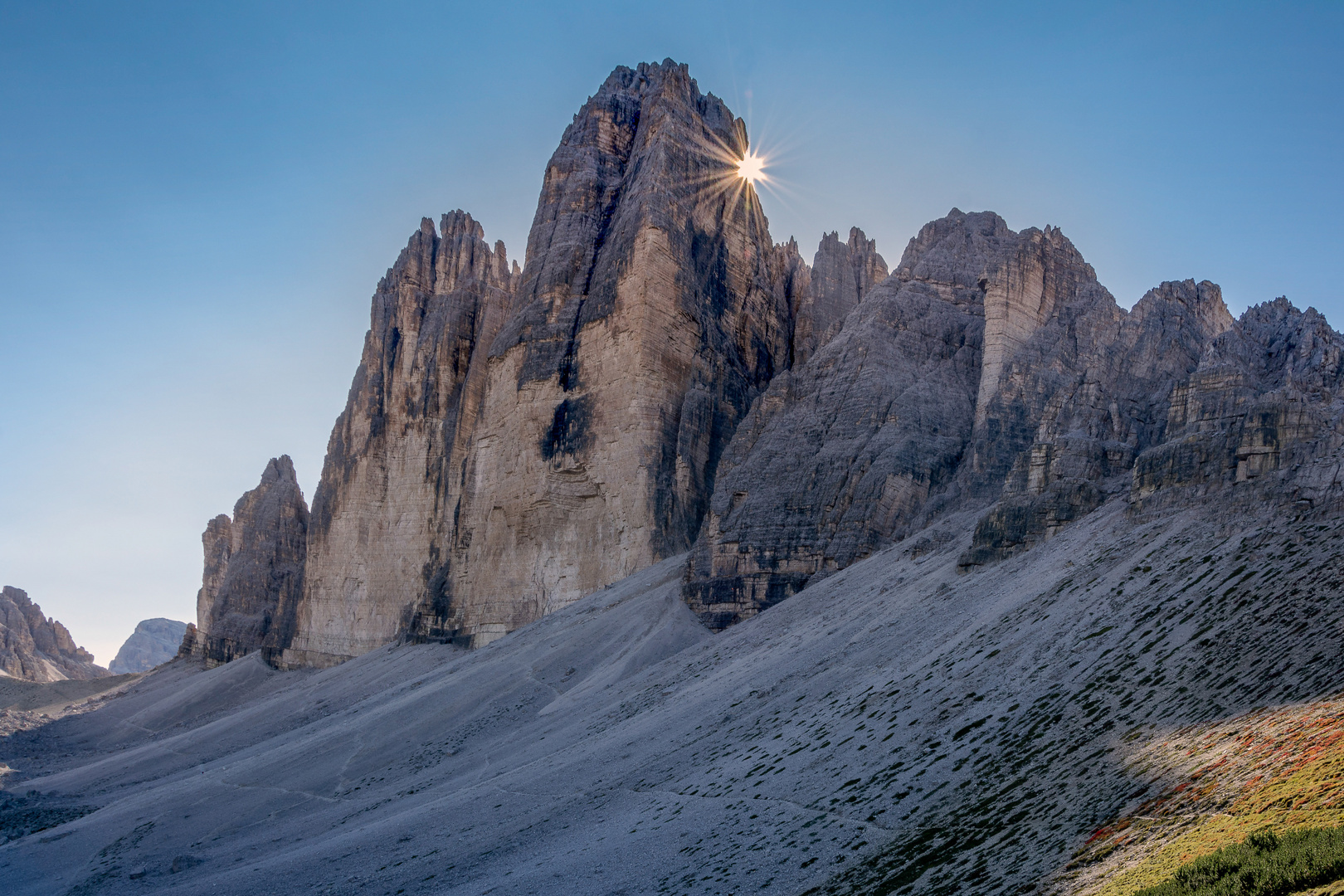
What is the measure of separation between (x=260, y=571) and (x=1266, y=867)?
99.1m

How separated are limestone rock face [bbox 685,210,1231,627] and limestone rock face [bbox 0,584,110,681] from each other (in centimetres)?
11117

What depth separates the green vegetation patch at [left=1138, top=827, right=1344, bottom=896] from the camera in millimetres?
8430

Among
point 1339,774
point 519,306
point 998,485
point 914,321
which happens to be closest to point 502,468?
point 519,306

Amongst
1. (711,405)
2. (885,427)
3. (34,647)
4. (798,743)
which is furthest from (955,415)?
(34,647)

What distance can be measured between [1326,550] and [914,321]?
115 ft

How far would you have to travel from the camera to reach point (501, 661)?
49156 mm

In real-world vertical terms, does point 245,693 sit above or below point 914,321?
below

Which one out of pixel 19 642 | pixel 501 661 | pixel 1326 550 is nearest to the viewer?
pixel 1326 550

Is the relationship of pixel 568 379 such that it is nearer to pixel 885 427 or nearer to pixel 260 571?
pixel 885 427

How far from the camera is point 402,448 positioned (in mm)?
79062

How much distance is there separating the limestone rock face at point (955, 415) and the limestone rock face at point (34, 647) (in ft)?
365

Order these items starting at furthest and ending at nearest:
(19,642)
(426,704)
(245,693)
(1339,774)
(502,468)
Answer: (19,642) < (245,693) < (502,468) < (426,704) < (1339,774)

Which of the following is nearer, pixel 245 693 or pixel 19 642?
pixel 245 693

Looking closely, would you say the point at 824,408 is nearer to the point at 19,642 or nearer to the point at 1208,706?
the point at 1208,706
